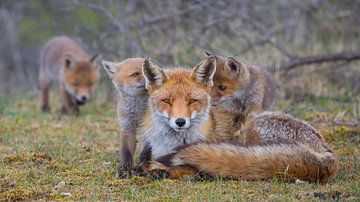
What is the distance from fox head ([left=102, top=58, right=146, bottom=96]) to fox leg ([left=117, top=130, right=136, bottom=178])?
492 mm

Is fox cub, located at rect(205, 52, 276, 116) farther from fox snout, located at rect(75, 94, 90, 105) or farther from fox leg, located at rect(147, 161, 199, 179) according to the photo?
fox snout, located at rect(75, 94, 90, 105)

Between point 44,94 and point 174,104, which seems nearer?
point 174,104

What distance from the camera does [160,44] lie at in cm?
1394

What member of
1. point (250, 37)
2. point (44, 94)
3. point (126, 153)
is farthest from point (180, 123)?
point (250, 37)

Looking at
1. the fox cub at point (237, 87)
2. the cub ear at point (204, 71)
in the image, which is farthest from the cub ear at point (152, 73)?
the fox cub at point (237, 87)

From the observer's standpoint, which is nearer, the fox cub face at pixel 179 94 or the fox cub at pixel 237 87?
the fox cub face at pixel 179 94

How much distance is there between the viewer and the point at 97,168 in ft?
22.7

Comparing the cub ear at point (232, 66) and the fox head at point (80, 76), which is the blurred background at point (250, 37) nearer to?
the fox head at point (80, 76)

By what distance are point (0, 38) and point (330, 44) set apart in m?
11.8

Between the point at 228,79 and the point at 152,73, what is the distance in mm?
2236

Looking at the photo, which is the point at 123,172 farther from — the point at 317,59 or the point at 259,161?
the point at 317,59

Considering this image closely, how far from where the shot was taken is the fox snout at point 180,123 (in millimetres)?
6027

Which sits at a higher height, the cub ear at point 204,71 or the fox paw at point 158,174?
the cub ear at point 204,71

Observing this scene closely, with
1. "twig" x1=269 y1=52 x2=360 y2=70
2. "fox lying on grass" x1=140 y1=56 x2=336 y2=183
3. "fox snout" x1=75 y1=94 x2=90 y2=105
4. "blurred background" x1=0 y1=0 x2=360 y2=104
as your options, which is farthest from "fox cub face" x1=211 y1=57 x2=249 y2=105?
"fox snout" x1=75 y1=94 x2=90 y2=105
